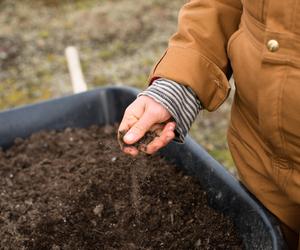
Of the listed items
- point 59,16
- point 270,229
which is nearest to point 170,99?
point 270,229

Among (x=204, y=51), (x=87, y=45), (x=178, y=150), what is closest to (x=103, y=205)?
(x=178, y=150)

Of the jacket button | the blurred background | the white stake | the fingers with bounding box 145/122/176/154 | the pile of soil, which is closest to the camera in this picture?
the jacket button

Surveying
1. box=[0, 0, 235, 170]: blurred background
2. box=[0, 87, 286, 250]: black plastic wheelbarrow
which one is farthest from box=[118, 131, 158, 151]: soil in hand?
box=[0, 0, 235, 170]: blurred background

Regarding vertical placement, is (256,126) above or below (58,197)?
above

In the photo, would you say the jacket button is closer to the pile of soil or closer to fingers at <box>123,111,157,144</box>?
fingers at <box>123,111,157,144</box>

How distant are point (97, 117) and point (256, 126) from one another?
0.70 m

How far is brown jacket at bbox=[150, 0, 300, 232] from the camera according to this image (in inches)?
31.6

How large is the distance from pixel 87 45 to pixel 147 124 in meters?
2.05

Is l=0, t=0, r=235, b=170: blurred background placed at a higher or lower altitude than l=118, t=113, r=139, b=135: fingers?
lower

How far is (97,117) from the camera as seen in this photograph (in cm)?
157

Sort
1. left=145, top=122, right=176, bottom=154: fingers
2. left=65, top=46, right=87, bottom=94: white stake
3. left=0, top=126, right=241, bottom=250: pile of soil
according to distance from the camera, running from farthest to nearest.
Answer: left=65, top=46, right=87, bottom=94: white stake, left=0, top=126, right=241, bottom=250: pile of soil, left=145, top=122, right=176, bottom=154: fingers

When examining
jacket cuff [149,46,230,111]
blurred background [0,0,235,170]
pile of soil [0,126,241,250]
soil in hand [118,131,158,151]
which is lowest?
blurred background [0,0,235,170]

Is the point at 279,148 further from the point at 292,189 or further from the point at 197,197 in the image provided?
the point at 197,197

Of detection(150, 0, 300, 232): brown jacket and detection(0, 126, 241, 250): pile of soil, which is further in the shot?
detection(0, 126, 241, 250): pile of soil
